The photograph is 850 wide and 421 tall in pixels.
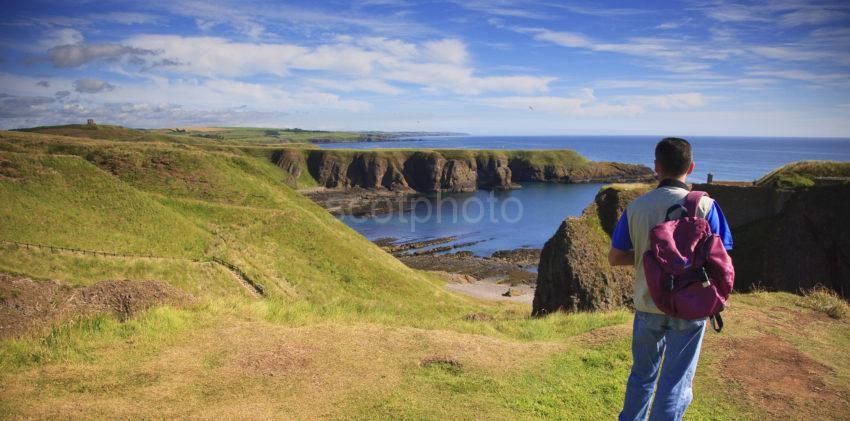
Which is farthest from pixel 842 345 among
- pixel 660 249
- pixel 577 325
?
pixel 660 249

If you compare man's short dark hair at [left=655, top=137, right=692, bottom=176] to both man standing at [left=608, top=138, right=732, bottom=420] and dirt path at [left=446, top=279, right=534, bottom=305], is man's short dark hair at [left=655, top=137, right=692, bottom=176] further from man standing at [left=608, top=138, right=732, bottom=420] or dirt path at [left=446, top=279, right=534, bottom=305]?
dirt path at [left=446, top=279, right=534, bottom=305]

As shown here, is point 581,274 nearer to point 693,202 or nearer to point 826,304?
point 826,304

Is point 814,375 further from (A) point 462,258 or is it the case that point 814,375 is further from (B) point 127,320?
(A) point 462,258

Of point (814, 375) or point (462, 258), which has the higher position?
point (814, 375)

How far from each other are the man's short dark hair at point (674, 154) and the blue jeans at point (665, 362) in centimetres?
176

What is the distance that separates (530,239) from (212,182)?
54.6 m

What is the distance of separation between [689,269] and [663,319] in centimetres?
85

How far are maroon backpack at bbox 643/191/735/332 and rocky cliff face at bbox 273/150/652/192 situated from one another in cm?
14286

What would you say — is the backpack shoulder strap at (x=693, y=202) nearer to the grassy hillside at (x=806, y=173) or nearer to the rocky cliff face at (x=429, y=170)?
the grassy hillside at (x=806, y=173)

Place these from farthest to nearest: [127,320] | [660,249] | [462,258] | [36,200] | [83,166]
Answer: [462,258]
[83,166]
[36,200]
[127,320]
[660,249]

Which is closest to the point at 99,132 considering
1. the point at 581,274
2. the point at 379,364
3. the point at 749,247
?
the point at 581,274

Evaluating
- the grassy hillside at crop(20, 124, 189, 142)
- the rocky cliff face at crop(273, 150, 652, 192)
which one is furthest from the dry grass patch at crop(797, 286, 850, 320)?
the grassy hillside at crop(20, 124, 189, 142)

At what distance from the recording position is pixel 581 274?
2284 centimetres

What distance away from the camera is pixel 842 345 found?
1159 centimetres
